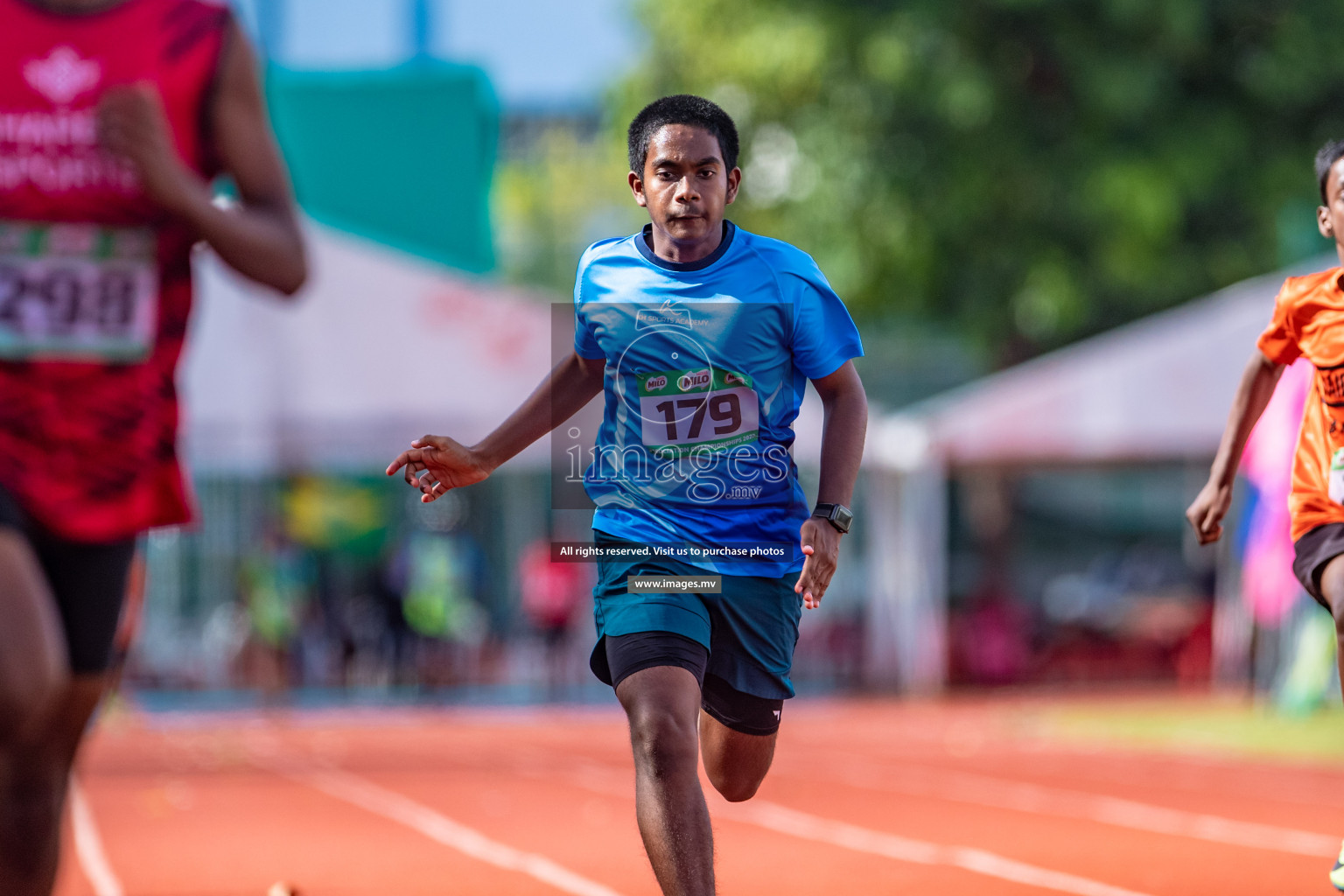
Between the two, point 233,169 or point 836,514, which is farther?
point 836,514

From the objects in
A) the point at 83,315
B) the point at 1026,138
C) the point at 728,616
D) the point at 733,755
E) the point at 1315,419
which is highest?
the point at 1026,138

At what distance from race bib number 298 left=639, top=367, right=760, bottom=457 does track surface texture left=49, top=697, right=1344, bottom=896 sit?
2.68m

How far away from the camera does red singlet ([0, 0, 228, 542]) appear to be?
10.4 feet

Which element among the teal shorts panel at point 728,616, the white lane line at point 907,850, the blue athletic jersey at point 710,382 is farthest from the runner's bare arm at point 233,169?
the white lane line at point 907,850

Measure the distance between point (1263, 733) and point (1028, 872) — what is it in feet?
25.4

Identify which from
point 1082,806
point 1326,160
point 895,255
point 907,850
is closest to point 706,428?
point 1326,160

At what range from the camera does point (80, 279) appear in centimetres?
321

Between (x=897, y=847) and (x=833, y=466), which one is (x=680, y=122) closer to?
(x=833, y=466)

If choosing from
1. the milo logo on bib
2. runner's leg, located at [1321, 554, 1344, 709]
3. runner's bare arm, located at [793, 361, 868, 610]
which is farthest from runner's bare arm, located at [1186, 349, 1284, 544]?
the milo logo on bib

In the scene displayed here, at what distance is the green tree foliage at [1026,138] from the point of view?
21344 millimetres

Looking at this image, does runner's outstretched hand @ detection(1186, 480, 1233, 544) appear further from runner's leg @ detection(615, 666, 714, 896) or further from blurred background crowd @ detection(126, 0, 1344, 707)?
blurred background crowd @ detection(126, 0, 1344, 707)

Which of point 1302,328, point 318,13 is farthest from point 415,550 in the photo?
point 1302,328

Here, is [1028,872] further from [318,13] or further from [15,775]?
[318,13]

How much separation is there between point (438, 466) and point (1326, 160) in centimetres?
243
